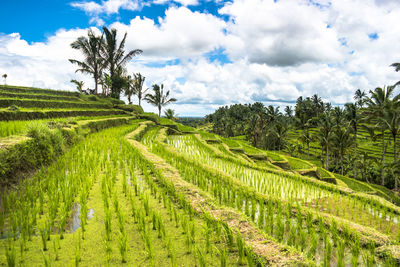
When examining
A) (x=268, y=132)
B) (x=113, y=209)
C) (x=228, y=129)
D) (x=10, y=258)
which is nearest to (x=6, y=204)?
(x=113, y=209)

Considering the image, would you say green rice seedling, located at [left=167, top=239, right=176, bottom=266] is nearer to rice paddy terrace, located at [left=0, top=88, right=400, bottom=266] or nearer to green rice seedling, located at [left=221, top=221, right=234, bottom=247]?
rice paddy terrace, located at [left=0, top=88, right=400, bottom=266]

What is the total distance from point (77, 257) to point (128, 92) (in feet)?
91.5

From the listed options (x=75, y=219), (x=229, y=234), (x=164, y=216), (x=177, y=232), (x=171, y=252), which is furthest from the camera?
(x=164, y=216)

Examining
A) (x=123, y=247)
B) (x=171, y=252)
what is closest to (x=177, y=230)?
(x=171, y=252)

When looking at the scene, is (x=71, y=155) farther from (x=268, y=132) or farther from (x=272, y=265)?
(x=268, y=132)

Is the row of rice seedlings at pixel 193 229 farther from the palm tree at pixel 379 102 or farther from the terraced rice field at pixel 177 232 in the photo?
the palm tree at pixel 379 102

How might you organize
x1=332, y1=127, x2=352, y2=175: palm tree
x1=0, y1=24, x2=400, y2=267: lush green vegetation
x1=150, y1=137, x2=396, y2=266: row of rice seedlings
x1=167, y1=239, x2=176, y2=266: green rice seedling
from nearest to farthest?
x1=167, y1=239, x2=176, y2=266: green rice seedling → x1=0, y1=24, x2=400, y2=267: lush green vegetation → x1=150, y1=137, x2=396, y2=266: row of rice seedlings → x1=332, y1=127, x2=352, y2=175: palm tree

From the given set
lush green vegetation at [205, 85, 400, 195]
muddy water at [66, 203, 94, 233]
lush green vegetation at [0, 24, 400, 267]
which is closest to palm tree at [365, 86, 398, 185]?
lush green vegetation at [205, 85, 400, 195]

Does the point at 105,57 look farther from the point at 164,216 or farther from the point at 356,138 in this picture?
the point at 356,138

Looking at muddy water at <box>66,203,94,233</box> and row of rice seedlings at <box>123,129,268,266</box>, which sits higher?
row of rice seedlings at <box>123,129,268,266</box>

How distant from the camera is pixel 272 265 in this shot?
173 cm

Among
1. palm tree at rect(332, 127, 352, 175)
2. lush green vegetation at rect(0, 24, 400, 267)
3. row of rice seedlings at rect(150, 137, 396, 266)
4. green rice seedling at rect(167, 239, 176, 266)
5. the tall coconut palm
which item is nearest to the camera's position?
green rice seedling at rect(167, 239, 176, 266)

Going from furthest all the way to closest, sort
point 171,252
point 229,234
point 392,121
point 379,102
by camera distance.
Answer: point 379,102
point 392,121
point 229,234
point 171,252

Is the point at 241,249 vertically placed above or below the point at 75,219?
above
